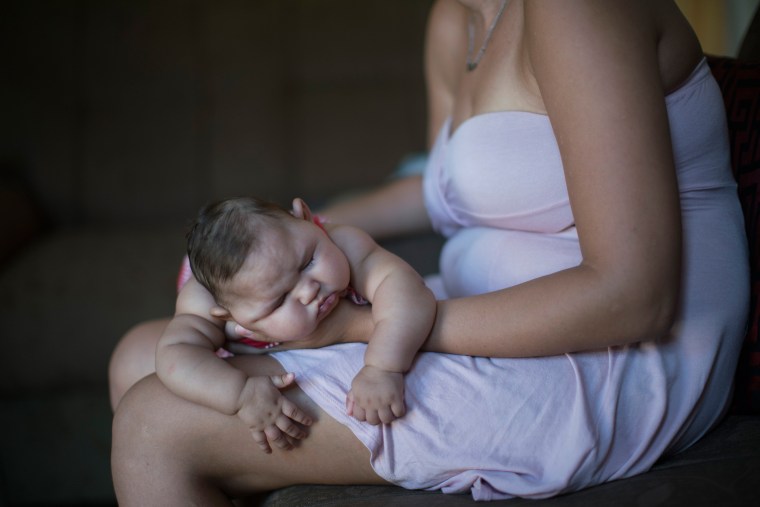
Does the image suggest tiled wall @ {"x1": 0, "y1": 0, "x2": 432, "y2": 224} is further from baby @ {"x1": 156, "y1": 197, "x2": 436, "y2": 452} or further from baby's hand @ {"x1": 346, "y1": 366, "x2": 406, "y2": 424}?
baby's hand @ {"x1": 346, "y1": 366, "x2": 406, "y2": 424}

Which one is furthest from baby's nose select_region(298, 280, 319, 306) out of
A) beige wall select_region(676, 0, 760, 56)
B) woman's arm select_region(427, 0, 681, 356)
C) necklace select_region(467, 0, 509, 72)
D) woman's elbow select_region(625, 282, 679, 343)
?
beige wall select_region(676, 0, 760, 56)

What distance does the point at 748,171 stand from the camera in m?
1.11

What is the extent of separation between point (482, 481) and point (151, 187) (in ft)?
5.87

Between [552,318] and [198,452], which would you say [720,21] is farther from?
[198,452]

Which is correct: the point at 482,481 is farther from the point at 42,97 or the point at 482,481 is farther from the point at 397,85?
the point at 42,97

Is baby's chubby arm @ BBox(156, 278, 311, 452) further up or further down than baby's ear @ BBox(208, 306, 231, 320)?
further down

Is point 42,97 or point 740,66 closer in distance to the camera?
point 740,66

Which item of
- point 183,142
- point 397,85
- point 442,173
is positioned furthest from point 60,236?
point 442,173

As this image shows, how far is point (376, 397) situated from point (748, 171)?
0.68m

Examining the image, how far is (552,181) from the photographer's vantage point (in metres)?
1.02

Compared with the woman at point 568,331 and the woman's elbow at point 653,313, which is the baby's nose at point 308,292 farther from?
the woman's elbow at point 653,313

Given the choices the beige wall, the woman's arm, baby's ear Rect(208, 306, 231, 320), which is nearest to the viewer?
the woman's arm

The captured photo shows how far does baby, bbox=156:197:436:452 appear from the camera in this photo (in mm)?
894

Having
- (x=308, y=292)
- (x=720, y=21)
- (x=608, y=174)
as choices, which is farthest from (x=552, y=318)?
(x=720, y=21)
